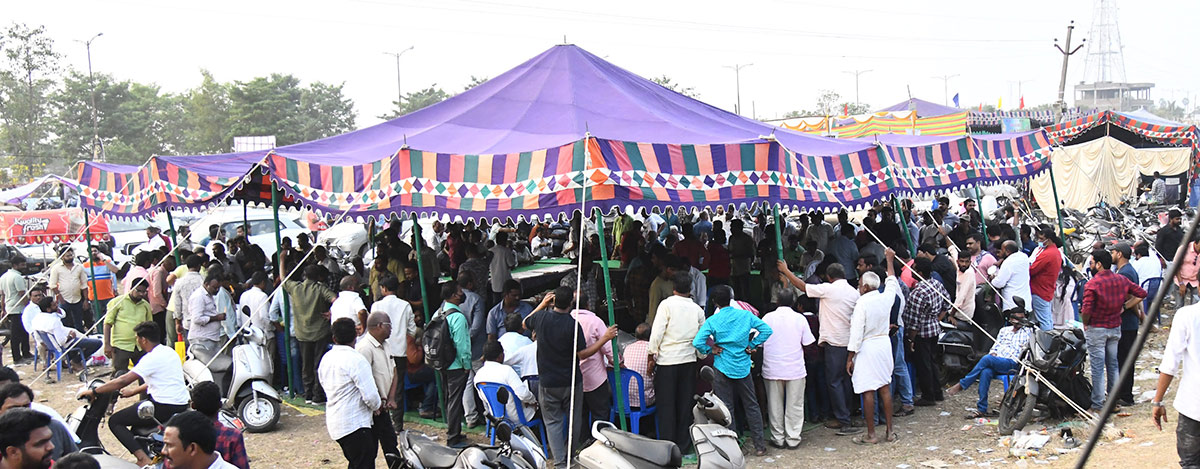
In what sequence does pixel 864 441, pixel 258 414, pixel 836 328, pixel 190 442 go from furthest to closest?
pixel 258 414 → pixel 836 328 → pixel 864 441 → pixel 190 442

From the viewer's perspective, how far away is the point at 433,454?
18.6 ft

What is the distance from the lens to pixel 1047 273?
1045 cm

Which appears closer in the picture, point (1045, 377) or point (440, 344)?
point (440, 344)

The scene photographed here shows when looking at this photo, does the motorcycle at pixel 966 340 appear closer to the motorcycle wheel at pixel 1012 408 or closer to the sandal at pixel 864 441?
the motorcycle wheel at pixel 1012 408

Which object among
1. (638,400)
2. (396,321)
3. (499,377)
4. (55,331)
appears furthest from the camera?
(55,331)

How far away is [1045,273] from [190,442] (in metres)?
9.79

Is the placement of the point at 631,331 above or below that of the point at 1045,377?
above

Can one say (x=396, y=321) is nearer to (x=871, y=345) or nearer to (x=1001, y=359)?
(x=871, y=345)

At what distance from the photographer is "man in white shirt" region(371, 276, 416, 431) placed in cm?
826

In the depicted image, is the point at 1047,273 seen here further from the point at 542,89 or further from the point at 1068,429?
the point at 542,89

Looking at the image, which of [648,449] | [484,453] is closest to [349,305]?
[484,453]

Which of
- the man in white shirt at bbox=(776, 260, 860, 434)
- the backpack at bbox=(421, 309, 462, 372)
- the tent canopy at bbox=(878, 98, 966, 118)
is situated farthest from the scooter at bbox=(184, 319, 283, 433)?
the tent canopy at bbox=(878, 98, 966, 118)

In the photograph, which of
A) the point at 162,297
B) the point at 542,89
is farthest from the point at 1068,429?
the point at 162,297

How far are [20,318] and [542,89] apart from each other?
29.4 feet
